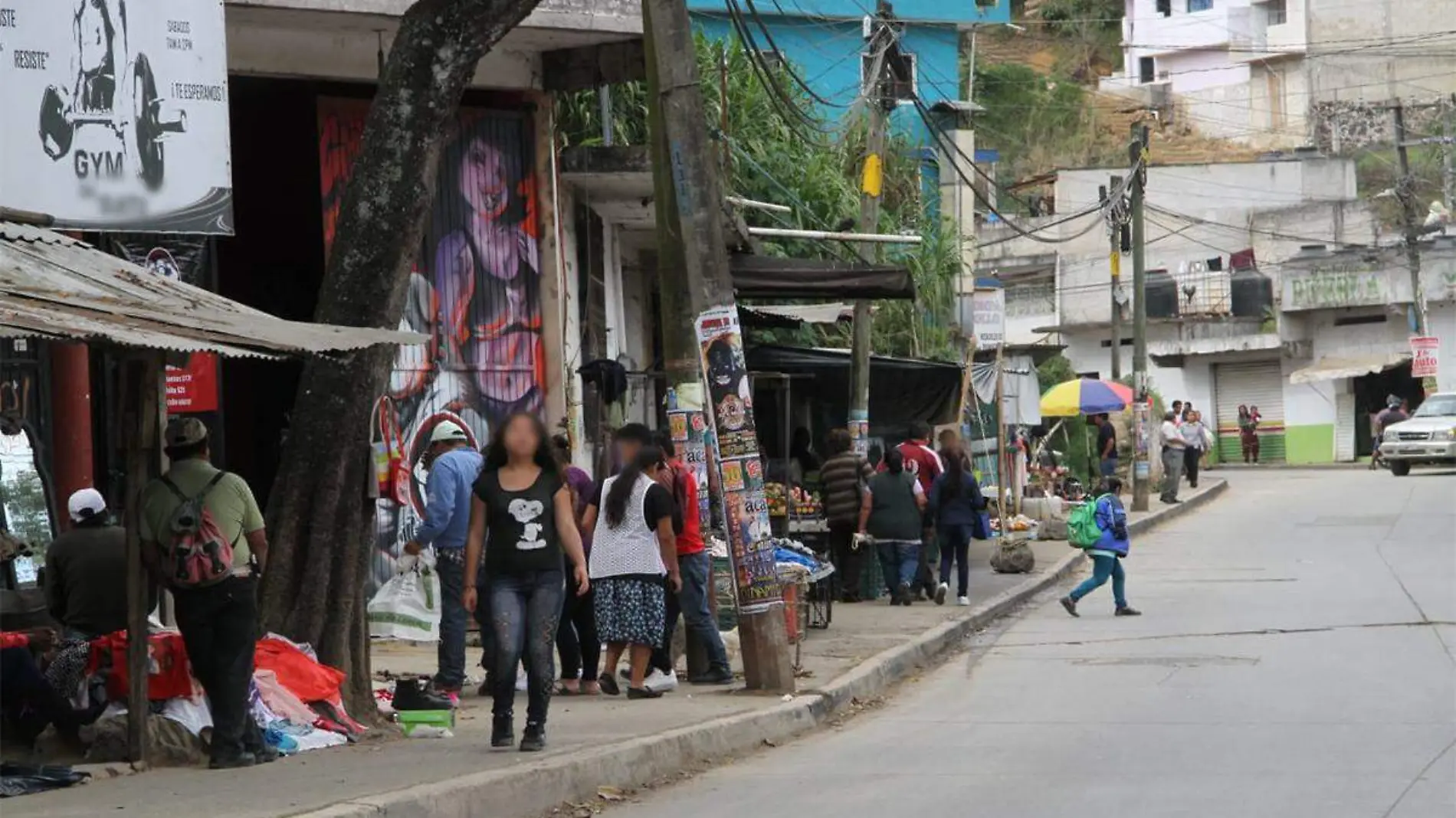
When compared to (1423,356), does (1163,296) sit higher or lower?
higher

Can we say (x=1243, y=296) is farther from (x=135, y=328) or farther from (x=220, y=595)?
(x=135, y=328)

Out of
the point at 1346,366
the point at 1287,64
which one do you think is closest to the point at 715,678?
the point at 1346,366

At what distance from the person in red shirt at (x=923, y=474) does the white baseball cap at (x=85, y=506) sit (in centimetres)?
1114

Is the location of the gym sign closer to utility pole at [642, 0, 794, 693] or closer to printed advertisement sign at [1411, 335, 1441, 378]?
utility pole at [642, 0, 794, 693]

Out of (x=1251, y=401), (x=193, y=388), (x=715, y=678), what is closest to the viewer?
(x=715, y=678)

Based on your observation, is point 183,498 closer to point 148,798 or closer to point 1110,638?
point 148,798

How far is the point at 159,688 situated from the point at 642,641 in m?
3.54

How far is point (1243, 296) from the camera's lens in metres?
61.1

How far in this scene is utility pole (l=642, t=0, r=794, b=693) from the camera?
40.4ft

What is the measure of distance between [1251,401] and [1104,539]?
45550 mm

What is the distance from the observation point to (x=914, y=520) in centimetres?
1953

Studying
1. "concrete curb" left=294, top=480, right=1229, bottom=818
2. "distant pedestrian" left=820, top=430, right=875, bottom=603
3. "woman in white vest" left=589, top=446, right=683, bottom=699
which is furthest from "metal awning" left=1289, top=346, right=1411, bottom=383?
"woman in white vest" left=589, top=446, right=683, bottom=699

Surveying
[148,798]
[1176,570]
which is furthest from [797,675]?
Answer: [1176,570]

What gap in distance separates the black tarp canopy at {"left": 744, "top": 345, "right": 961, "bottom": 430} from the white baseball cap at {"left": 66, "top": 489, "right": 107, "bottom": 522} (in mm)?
13600
